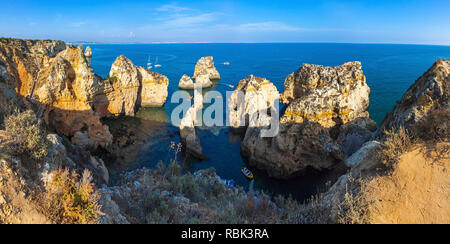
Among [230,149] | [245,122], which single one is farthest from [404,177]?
[245,122]

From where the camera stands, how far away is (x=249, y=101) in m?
26.2

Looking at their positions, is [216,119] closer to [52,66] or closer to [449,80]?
[52,66]

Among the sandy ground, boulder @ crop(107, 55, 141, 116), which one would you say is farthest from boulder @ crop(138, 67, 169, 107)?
the sandy ground

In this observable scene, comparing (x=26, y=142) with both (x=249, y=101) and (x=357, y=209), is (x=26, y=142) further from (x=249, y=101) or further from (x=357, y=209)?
(x=249, y=101)

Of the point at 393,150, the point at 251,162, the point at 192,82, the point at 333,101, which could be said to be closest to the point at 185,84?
the point at 192,82

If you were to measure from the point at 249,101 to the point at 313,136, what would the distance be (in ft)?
33.9

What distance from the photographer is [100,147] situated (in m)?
21.5

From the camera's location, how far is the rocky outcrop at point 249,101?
25.9 m

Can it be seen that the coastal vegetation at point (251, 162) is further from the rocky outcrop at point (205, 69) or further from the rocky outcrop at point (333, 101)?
the rocky outcrop at point (205, 69)

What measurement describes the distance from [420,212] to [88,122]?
79.6 ft

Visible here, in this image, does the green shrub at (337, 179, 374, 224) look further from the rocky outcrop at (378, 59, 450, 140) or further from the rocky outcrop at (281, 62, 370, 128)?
the rocky outcrop at (281, 62, 370, 128)

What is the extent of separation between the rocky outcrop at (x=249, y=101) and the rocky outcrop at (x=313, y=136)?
4945mm

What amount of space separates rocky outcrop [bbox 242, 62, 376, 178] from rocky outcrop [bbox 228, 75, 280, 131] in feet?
16.2

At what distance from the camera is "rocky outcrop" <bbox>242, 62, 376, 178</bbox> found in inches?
683
